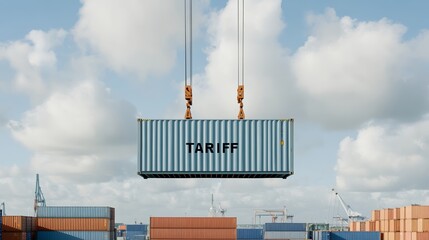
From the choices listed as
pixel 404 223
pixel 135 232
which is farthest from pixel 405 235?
pixel 135 232

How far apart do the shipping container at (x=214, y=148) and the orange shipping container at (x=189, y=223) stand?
41.0 meters

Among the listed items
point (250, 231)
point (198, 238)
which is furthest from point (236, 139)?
point (250, 231)

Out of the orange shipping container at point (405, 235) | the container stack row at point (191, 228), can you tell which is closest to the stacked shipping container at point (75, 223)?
the container stack row at point (191, 228)

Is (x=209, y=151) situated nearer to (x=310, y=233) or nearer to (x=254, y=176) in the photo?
(x=254, y=176)

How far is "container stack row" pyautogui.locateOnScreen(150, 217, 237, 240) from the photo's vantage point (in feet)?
260

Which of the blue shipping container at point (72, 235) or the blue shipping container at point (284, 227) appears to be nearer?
the blue shipping container at point (72, 235)

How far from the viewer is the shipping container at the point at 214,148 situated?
38.9 metres

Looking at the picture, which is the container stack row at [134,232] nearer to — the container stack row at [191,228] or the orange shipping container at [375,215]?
the container stack row at [191,228]

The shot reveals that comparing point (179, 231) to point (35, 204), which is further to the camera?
point (35, 204)

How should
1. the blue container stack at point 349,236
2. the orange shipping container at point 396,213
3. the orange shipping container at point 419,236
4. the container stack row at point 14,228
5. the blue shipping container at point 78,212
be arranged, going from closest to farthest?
the orange shipping container at point 419,236 < the container stack row at point 14,228 < the orange shipping container at point 396,213 < the blue shipping container at point 78,212 < the blue container stack at point 349,236

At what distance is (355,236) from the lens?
85.6 metres

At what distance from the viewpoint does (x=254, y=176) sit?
40.6 m

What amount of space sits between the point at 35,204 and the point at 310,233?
243 feet

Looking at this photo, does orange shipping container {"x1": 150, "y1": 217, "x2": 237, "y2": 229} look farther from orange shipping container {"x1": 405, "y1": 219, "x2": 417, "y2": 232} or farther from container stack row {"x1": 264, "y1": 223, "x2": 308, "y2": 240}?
container stack row {"x1": 264, "y1": 223, "x2": 308, "y2": 240}
